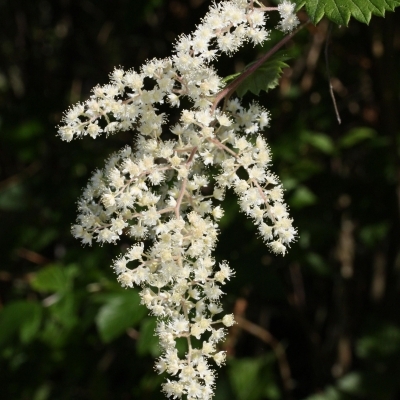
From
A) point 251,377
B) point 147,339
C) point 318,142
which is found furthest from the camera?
point 251,377

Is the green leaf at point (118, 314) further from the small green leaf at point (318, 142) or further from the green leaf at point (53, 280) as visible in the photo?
the small green leaf at point (318, 142)

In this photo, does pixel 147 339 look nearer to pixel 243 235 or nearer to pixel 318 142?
pixel 243 235

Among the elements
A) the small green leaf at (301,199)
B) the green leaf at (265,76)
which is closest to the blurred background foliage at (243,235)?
the small green leaf at (301,199)

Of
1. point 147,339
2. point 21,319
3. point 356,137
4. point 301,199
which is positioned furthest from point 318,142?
point 21,319

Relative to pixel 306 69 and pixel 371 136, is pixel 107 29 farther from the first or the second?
pixel 371 136

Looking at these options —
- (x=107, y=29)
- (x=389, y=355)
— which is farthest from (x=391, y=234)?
(x=107, y=29)
